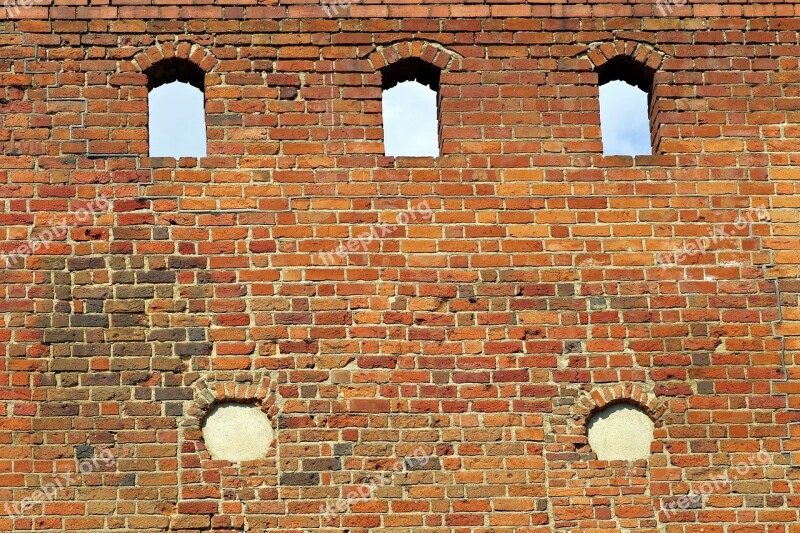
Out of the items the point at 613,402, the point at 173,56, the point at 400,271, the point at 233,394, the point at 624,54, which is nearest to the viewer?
the point at 233,394

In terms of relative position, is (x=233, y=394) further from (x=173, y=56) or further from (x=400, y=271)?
(x=173, y=56)

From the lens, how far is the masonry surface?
295 inches

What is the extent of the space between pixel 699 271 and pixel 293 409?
261cm

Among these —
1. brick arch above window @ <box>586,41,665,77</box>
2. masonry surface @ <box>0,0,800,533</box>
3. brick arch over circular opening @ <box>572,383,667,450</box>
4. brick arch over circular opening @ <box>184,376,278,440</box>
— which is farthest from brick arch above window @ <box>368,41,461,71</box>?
brick arch over circular opening @ <box>572,383,667,450</box>

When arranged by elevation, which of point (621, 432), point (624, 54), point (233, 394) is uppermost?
point (624, 54)

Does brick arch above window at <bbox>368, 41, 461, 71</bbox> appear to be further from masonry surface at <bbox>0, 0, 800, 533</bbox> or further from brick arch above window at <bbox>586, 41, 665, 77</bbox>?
brick arch above window at <bbox>586, 41, 665, 77</bbox>

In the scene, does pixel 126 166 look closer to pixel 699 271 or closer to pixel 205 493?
pixel 205 493

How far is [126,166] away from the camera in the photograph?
792cm

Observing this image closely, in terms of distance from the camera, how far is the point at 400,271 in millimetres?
7805

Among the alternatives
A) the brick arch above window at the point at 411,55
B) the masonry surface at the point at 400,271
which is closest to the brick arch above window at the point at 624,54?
the masonry surface at the point at 400,271

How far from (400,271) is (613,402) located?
1.49 meters

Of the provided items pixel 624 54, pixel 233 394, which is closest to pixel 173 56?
pixel 233 394

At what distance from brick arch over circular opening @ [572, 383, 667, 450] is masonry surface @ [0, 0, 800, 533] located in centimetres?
2

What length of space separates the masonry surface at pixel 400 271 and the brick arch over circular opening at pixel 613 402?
19 mm
